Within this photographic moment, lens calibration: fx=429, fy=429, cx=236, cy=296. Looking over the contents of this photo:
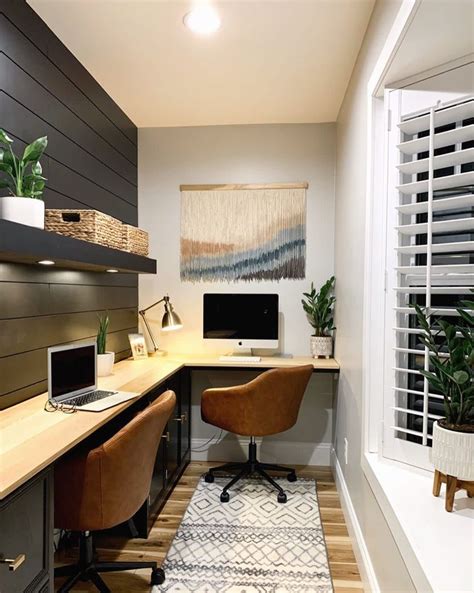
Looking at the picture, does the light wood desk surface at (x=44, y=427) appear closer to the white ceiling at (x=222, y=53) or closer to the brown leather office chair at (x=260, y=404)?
the brown leather office chair at (x=260, y=404)

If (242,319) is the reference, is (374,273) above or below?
above

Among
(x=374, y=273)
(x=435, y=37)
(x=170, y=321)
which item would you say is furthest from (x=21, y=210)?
(x=170, y=321)

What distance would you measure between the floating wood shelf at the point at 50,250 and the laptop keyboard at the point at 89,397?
0.62 meters

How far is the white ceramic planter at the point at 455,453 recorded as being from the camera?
4.09ft

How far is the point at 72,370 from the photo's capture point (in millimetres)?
2049

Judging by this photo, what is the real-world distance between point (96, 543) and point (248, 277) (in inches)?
79.3

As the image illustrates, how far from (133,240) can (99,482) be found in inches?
56.5

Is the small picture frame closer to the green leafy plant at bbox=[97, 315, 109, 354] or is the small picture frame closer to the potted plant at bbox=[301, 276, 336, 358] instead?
the green leafy plant at bbox=[97, 315, 109, 354]

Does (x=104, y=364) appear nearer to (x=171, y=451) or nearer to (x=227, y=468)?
(x=171, y=451)

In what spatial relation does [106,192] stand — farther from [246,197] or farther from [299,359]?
[299,359]

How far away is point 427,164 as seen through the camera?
154 centimetres

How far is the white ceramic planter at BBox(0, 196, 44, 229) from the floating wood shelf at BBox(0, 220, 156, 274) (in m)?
0.07

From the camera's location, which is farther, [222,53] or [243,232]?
[243,232]

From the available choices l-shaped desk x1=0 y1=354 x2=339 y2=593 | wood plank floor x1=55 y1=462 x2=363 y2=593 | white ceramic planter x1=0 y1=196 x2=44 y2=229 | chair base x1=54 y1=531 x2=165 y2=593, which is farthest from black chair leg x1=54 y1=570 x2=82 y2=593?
white ceramic planter x1=0 y1=196 x2=44 y2=229
